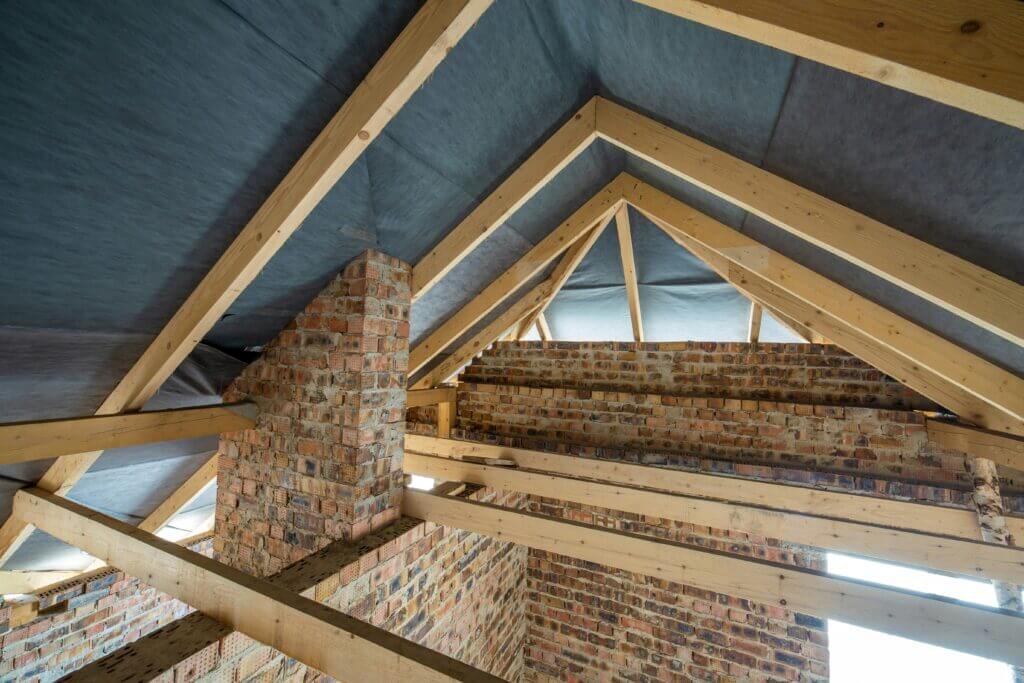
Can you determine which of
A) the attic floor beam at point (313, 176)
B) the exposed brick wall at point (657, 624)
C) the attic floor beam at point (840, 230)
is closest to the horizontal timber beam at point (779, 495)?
the exposed brick wall at point (657, 624)

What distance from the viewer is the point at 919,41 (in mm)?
746

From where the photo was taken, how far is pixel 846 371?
355 cm

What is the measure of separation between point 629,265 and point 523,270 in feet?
3.19

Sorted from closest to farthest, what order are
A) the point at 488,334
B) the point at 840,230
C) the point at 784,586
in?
the point at 840,230 < the point at 784,586 < the point at 488,334

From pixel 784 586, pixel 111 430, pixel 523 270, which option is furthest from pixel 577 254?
pixel 111 430

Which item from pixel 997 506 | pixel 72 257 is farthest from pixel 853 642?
pixel 72 257

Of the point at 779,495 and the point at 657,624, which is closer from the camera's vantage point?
the point at 779,495

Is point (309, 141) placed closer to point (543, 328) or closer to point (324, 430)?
point (324, 430)

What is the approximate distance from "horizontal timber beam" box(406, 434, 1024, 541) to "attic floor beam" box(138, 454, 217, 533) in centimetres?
207

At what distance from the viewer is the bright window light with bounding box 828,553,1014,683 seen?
318cm

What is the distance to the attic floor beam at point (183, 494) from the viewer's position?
3104 mm

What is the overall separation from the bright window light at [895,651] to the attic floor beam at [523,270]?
3319 millimetres

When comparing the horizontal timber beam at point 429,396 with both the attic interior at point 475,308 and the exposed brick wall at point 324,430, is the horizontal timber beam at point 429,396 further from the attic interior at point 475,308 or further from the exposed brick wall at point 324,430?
the exposed brick wall at point 324,430

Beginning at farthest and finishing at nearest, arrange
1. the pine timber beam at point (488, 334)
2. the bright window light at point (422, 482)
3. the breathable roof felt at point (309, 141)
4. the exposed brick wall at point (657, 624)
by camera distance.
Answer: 1. the bright window light at point (422, 482)
2. the pine timber beam at point (488, 334)
3. the exposed brick wall at point (657, 624)
4. the breathable roof felt at point (309, 141)
